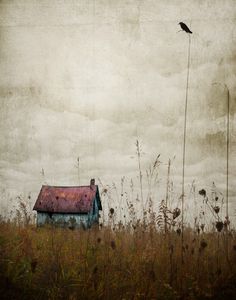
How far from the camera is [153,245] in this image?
2.90 metres

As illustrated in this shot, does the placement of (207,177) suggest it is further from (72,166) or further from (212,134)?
(72,166)

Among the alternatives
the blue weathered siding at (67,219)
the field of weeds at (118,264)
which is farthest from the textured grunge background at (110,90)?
the field of weeds at (118,264)

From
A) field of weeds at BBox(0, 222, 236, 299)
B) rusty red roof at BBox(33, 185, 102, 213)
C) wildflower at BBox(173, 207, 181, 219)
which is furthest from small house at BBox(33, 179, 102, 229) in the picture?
wildflower at BBox(173, 207, 181, 219)

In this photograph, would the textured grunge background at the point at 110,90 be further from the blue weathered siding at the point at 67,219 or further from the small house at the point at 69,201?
the blue weathered siding at the point at 67,219

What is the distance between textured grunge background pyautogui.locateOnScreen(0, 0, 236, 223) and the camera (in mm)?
3172

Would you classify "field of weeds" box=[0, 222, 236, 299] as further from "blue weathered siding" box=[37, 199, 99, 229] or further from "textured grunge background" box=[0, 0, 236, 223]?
"textured grunge background" box=[0, 0, 236, 223]

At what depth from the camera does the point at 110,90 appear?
10.7ft

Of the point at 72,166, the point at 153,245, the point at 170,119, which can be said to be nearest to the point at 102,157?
the point at 72,166

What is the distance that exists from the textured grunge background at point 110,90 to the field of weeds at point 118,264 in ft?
1.50

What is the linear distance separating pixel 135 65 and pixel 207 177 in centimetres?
128

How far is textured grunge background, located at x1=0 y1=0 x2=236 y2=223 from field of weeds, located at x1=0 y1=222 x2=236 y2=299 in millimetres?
456

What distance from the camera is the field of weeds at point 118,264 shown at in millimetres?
2600

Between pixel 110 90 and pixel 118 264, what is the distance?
63.6 inches

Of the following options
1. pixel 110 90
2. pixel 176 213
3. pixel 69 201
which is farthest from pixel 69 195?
pixel 176 213
